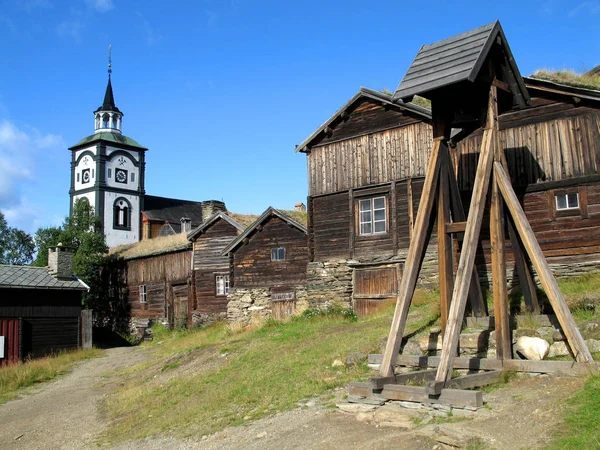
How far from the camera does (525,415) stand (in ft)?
25.0

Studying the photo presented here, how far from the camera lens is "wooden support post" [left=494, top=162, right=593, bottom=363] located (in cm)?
875

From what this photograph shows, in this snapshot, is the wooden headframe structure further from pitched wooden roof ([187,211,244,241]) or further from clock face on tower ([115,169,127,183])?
clock face on tower ([115,169,127,183])

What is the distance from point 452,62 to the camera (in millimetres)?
10484

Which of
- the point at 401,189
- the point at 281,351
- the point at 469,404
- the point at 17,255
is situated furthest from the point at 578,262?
the point at 17,255

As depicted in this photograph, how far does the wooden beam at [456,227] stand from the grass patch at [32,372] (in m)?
14.0

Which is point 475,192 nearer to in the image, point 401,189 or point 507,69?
point 507,69

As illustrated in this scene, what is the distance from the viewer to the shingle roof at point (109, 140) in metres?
70.1

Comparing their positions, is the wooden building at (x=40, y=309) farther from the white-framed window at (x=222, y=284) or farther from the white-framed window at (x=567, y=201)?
the white-framed window at (x=567, y=201)

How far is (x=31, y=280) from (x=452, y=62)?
2331 cm

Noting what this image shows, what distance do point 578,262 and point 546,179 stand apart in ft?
7.67

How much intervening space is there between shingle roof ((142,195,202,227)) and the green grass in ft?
165

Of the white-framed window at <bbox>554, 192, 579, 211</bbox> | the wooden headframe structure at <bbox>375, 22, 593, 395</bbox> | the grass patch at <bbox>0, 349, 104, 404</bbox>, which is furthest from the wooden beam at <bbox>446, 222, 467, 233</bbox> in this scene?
the grass patch at <bbox>0, 349, 104, 404</bbox>

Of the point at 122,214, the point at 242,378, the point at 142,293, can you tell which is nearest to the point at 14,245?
the point at 122,214

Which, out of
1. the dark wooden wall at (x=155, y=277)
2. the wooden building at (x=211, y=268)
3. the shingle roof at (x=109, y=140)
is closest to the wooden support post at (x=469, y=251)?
the wooden building at (x=211, y=268)
